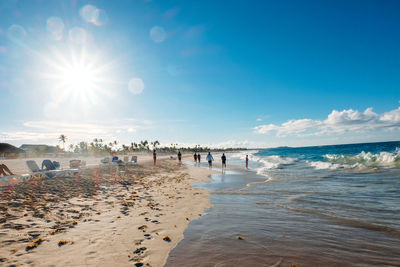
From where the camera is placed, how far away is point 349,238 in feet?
17.0

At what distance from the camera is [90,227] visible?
5.61 metres

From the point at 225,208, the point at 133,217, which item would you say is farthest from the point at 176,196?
the point at 133,217

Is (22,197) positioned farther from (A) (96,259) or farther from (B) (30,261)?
(A) (96,259)

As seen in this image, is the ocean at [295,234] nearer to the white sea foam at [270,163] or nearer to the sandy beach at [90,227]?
the sandy beach at [90,227]

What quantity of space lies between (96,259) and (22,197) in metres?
6.91

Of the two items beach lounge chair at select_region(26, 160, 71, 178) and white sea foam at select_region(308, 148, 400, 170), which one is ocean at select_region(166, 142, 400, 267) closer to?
beach lounge chair at select_region(26, 160, 71, 178)

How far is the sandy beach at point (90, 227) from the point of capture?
4.05 m

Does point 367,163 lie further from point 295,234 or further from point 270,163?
point 295,234

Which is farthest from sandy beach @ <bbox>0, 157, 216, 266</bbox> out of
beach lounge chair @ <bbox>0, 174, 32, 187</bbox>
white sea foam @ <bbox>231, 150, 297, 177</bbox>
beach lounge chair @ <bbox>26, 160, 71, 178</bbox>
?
white sea foam @ <bbox>231, 150, 297, 177</bbox>

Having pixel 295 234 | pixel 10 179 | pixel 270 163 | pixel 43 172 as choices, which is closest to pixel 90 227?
pixel 295 234

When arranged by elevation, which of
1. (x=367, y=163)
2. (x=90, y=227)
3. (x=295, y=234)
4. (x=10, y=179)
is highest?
(x=10, y=179)

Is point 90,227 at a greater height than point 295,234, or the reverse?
point 90,227

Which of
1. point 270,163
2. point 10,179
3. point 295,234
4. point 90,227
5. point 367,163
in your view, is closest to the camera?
point 295,234

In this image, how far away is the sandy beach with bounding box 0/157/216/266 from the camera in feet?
13.3
